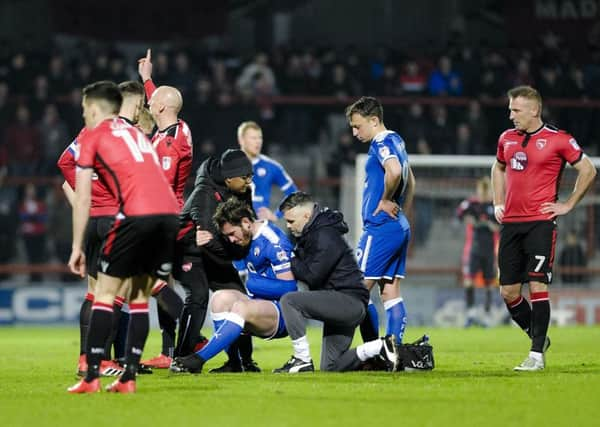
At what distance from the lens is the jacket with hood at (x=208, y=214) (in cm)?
939

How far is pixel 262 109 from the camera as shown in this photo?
863 inches

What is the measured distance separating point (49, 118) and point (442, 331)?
324 inches

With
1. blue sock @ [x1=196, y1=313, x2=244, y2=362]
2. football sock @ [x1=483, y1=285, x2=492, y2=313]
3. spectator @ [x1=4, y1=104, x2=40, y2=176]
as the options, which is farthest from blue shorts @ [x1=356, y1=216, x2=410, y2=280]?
spectator @ [x1=4, y1=104, x2=40, y2=176]

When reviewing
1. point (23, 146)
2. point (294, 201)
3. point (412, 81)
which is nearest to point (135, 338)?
point (294, 201)

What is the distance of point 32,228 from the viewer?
19.2 metres

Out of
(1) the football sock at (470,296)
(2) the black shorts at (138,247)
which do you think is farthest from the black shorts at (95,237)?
(1) the football sock at (470,296)

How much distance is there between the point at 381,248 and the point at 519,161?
1.34 meters

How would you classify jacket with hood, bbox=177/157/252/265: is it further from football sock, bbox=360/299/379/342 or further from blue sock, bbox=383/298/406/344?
blue sock, bbox=383/298/406/344

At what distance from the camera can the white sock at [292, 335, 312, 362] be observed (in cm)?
895

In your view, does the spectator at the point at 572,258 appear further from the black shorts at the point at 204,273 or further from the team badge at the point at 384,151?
the black shorts at the point at 204,273

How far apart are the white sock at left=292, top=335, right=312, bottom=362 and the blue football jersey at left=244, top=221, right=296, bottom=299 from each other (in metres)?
0.41

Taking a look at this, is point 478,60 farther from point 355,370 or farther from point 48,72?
point 355,370

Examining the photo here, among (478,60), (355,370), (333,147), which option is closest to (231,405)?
(355,370)

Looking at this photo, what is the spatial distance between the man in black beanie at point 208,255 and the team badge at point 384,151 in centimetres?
108
